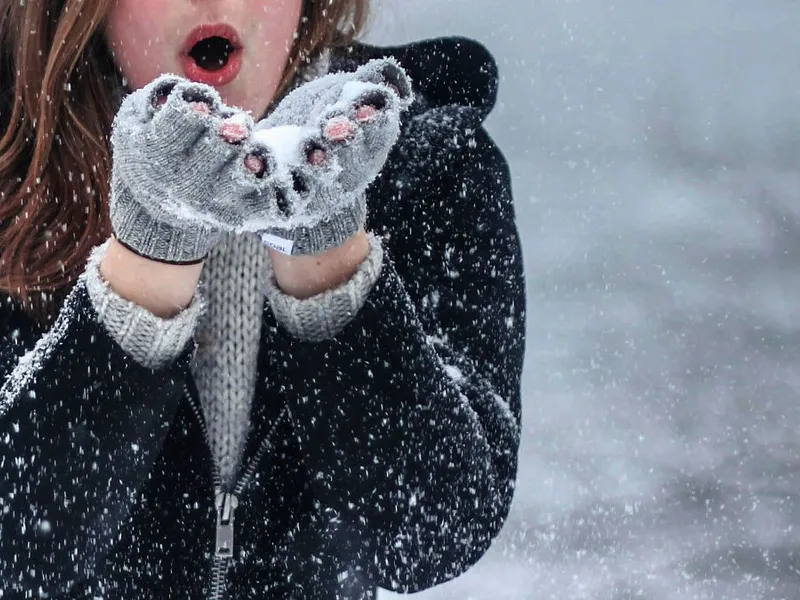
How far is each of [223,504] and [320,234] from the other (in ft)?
0.84

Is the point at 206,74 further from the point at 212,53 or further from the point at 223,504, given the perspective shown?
the point at 223,504

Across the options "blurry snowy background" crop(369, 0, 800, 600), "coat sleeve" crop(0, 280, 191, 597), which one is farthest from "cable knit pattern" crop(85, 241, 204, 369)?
"blurry snowy background" crop(369, 0, 800, 600)

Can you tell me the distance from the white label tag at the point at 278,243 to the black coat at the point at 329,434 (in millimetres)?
73

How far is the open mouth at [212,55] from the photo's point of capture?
0.83 m

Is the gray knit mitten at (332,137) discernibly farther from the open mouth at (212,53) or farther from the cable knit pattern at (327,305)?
the open mouth at (212,53)

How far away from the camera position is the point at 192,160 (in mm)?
604

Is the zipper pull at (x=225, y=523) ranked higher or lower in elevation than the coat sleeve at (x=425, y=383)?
lower

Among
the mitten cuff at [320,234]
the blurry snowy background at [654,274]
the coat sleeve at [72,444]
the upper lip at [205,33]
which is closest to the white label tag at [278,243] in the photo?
the mitten cuff at [320,234]

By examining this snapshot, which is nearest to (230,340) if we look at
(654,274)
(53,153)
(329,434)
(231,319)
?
(231,319)

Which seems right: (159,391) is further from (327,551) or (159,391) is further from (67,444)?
(327,551)

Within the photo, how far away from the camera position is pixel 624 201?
9.67 ft

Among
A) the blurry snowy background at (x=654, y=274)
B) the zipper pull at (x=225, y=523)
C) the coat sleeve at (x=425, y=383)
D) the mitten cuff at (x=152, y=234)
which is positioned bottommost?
the blurry snowy background at (x=654, y=274)

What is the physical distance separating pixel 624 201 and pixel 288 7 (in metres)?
2.18

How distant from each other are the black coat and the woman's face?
12 cm
